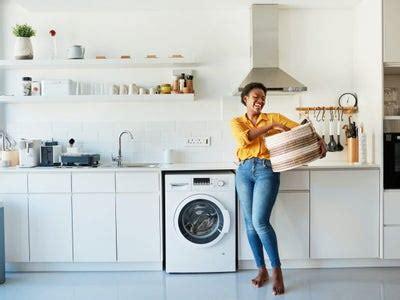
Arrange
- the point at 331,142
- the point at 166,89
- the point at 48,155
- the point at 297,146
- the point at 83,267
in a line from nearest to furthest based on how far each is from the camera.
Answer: the point at 297,146 → the point at 83,267 → the point at 48,155 → the point at 166,89 → the point at 331,142

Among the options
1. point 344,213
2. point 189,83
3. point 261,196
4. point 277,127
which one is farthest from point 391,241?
point 189,83

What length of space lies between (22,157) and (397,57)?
10.6ft

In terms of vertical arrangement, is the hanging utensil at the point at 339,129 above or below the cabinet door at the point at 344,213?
above

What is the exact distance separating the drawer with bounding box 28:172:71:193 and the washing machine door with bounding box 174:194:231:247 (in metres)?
0.92

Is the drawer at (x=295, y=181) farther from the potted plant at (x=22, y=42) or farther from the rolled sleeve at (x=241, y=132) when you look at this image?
the potted plant at (x=22, y=42)

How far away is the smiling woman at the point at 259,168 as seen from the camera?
300 cm

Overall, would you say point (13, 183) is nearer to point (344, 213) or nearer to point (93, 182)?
point (93, 182)

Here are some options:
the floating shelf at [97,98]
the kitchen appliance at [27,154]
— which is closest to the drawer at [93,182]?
the kitchen appliance at [27,154]

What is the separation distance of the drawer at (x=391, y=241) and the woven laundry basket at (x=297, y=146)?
112cm

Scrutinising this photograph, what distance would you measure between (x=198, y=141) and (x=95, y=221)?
124cm

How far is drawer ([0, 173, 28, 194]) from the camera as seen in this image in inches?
136

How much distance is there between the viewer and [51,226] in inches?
136

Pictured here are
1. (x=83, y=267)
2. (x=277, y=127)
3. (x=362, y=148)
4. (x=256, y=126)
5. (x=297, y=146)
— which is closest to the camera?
(x=297, y=146)

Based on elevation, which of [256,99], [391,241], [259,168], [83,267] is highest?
[256,99]
